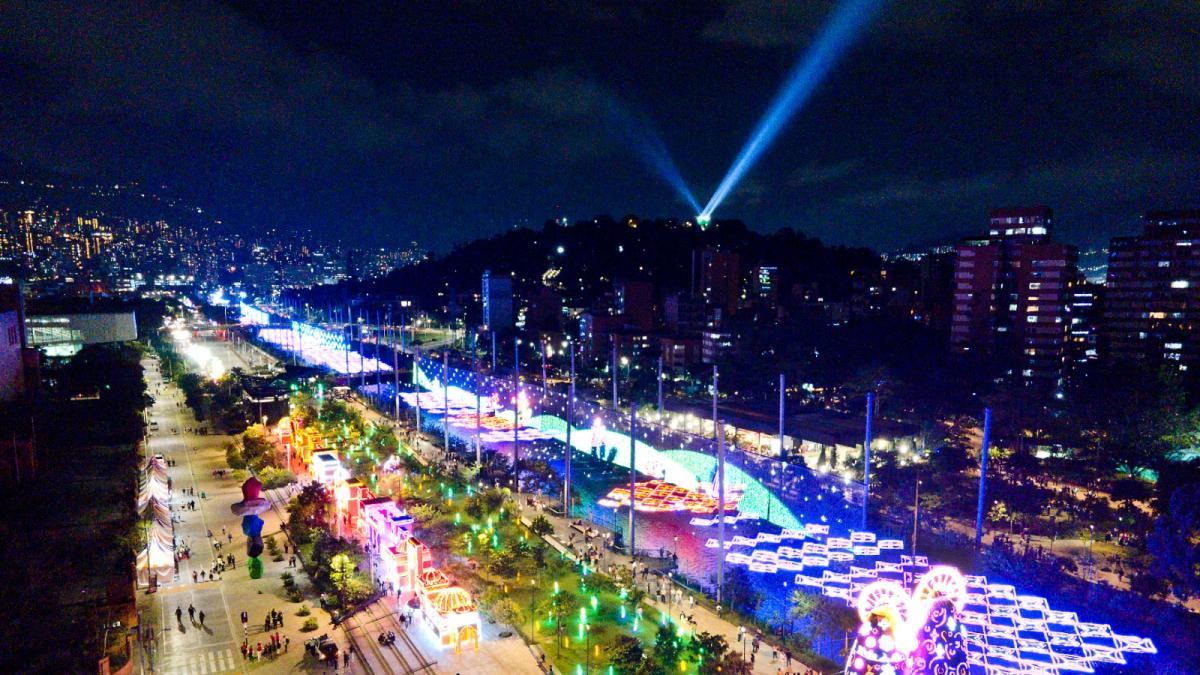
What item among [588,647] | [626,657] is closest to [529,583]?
[588,647]

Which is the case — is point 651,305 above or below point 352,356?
above

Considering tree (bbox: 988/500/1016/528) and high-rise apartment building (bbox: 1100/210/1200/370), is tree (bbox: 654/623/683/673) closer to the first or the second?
tree (bbox: 988/500/1016/528)

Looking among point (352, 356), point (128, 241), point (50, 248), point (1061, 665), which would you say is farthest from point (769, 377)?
point (128, 241)

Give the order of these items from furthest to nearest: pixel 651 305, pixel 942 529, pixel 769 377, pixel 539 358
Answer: pixel 651 305 → pixel 539 358 → pixel 769 377 → pixel 942 529

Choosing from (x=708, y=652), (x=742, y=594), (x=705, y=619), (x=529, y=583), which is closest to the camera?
(x=708, y=652)

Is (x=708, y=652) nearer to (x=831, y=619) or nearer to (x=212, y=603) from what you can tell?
(x=831, y=619)

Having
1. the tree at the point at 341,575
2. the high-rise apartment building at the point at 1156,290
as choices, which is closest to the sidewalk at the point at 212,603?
the tree at the point at 341,575

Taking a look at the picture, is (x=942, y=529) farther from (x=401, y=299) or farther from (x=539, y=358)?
(x=401, y=299)
